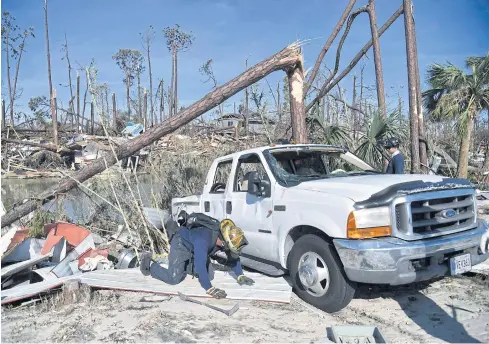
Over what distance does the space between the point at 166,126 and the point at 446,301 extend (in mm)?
5966

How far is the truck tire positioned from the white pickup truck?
0.01 metres

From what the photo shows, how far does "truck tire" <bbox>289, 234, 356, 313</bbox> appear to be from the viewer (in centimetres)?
450

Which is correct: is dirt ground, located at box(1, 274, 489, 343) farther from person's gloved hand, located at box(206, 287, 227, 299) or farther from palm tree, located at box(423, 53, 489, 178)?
palm tree, located at box(423, 53, 489, 178)

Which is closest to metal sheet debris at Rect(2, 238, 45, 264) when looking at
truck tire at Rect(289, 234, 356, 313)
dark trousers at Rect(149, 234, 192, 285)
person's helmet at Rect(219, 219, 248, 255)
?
dark trousers at Rect(149, 234, 192, 285)

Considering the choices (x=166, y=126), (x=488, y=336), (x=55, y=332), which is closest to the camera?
(x=488, y=336)

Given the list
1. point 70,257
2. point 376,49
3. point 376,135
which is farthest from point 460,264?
→ point 376,49

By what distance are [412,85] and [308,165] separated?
5.21m

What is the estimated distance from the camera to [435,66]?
48.0 feet

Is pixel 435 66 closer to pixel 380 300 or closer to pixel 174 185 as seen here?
pixel 174 185

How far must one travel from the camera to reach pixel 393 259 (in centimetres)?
416

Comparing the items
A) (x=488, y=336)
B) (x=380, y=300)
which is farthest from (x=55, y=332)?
(x=488, y=336)

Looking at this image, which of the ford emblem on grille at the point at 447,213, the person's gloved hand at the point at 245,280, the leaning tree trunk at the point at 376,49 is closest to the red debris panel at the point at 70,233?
the person's gloved hand at the point at 245,280

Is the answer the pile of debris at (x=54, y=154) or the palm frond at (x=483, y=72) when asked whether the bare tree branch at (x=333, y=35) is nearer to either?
the palm frond at (x=483, y=72)

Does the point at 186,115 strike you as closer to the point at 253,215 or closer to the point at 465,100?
the point at 253,215
